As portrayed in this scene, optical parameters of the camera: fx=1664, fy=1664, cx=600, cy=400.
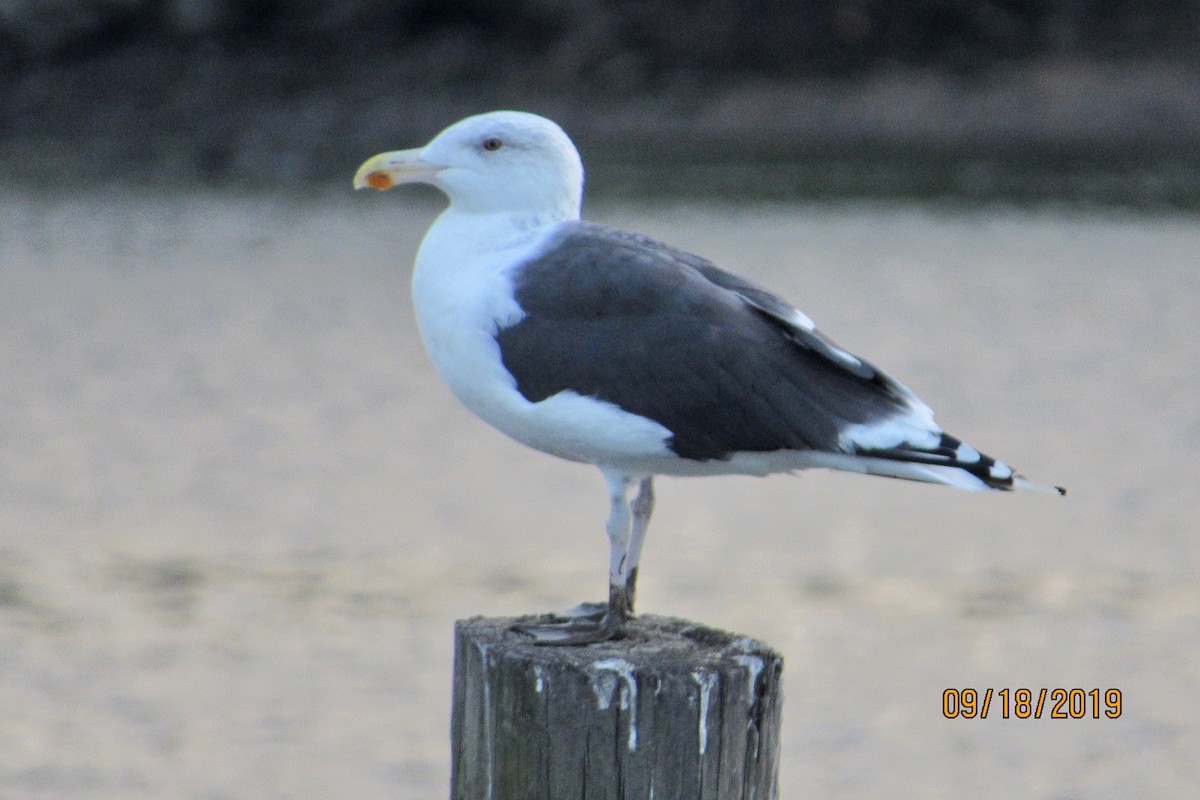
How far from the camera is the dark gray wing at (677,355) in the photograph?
14.1ft

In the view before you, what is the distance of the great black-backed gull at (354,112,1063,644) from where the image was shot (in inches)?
168

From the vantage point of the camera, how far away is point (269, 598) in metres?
11.2

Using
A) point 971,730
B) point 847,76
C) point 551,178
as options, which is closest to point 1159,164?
point 847,76

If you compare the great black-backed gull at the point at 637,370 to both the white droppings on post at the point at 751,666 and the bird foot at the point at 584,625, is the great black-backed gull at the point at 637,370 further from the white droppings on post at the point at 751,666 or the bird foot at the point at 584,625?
the white droppings on post at the point at 751,666

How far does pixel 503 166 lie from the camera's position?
4.59 metres

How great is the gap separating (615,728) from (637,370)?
1063 mm

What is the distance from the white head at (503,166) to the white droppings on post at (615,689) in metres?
1.45

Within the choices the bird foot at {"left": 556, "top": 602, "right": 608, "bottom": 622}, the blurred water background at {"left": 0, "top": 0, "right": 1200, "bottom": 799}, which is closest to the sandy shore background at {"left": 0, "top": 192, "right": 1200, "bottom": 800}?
the blurred water background at {"left": 0, "top": 0, "right": 1200, "bottom": 799}

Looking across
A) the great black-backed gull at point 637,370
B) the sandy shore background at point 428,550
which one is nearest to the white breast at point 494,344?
the great black-backed gull at point 637,370

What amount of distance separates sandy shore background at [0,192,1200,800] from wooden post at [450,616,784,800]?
5.19 meters

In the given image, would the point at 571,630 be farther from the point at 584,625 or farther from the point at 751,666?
the point at 751,666

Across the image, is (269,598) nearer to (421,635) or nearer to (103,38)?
(421,635)

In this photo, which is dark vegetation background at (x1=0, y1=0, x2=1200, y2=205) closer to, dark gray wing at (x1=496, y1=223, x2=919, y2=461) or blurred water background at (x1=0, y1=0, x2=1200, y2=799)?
blurred water background at (x1=0, y1=0, x2=1200, y2=799)

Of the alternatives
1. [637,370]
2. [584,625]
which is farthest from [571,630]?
[637,370]
